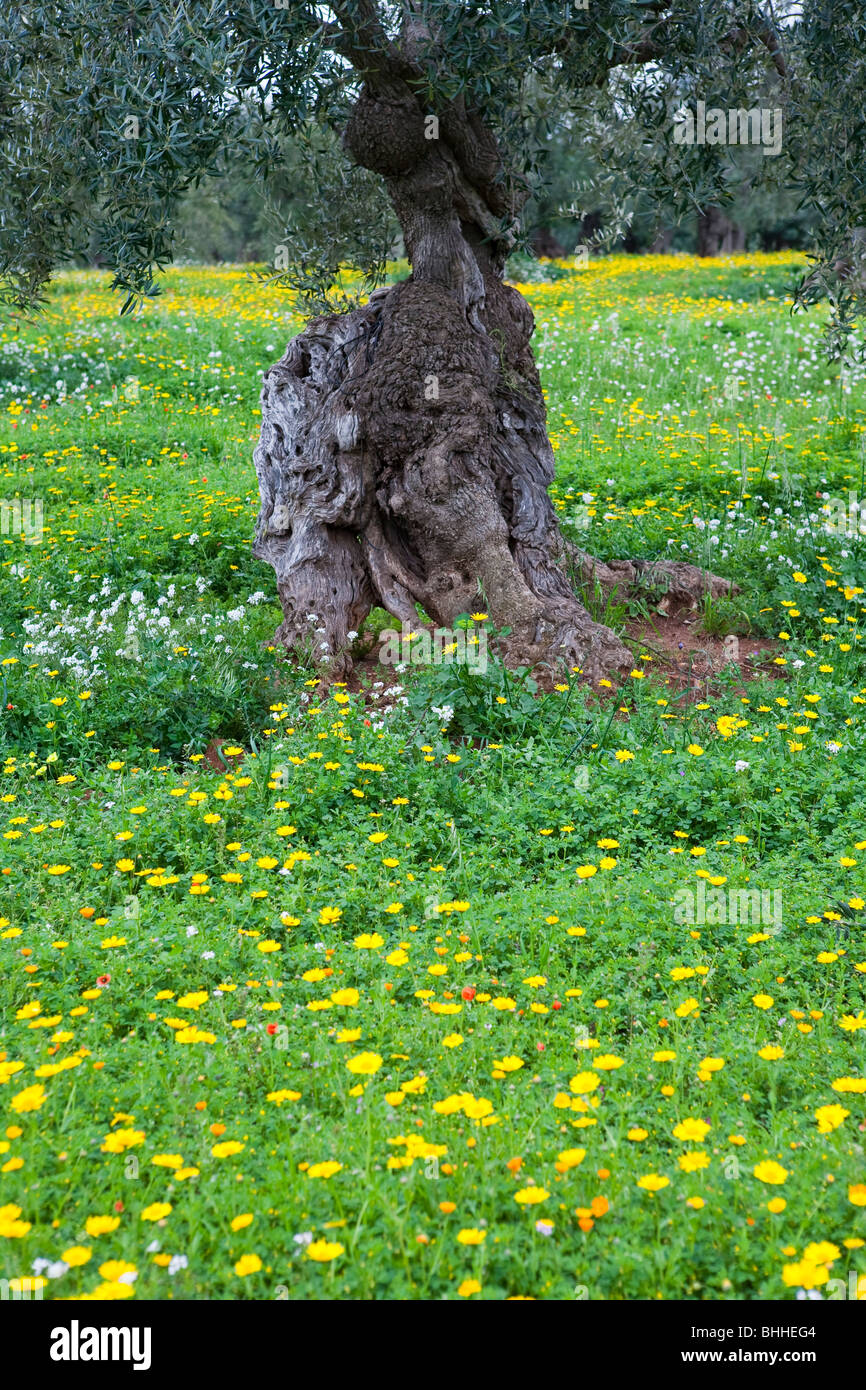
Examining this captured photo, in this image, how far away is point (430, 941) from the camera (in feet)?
14.0

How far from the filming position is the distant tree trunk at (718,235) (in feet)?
115

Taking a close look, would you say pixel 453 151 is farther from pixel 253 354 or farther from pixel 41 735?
pixel 253 354

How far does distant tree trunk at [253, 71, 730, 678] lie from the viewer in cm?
695

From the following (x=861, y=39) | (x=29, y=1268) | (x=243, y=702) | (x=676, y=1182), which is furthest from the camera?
(x=243, y=702)

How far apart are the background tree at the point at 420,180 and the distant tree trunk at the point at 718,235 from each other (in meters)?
28.9

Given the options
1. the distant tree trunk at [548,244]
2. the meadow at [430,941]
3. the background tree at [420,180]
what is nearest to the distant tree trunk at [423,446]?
the background tree at [420,180]

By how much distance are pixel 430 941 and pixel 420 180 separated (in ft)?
16.8

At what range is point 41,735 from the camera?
643cm

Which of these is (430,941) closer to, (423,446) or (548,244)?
(423,446)

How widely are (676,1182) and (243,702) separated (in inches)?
169

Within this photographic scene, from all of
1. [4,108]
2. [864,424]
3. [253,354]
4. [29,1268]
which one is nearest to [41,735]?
[4,108]

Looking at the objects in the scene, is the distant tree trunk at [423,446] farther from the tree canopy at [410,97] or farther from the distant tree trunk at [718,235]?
the distant tree trunk at [718,235]

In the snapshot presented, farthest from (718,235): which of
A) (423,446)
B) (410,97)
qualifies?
(423,446)

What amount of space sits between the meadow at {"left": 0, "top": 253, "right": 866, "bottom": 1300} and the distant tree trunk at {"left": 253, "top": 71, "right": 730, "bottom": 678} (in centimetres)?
38
